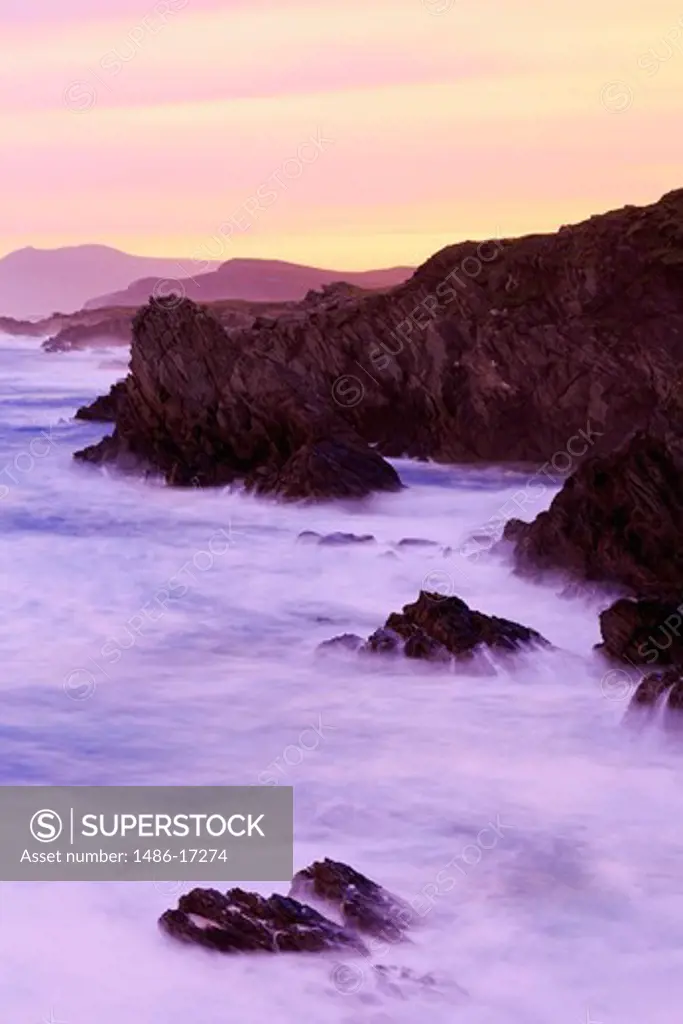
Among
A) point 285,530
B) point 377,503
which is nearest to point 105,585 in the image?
point 285,530

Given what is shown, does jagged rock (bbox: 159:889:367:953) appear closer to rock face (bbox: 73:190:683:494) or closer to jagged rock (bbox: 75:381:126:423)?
rock face (bbox: 73:190:683:494)

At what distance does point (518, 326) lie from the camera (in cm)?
4000

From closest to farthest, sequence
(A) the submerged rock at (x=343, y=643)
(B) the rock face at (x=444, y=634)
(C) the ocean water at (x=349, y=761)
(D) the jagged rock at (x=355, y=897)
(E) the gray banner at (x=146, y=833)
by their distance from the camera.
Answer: (C) the ocean water at (x=349, y=761) < (D) the jagged rock at (x=355, y=897) < (E) the gray banner at (x=146, y=833) < (B) the rock face at (x=444, y=634) < (A) the submerged rock at (x=343, y=643)

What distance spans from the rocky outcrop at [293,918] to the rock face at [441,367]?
756 inches

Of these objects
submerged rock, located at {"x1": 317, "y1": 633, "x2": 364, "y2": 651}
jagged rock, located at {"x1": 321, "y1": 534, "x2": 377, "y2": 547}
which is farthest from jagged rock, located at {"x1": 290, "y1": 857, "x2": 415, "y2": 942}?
jagged rock, located at {"x1": 321, "y1": 534, "x2": 377, "y2": 547}

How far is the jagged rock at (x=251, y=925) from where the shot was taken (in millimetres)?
10773

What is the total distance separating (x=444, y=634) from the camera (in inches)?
706

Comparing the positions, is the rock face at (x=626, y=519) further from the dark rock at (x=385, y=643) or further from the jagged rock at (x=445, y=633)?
the dark rock at (x=385, y=643)

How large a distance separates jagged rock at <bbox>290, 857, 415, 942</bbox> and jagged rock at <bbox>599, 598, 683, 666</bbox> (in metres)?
6.26

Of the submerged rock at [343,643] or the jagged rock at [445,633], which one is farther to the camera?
the submerged rock at [343,643]

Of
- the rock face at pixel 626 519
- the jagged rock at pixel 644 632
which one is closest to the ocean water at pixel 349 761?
the jagged rock at pixel 644 632

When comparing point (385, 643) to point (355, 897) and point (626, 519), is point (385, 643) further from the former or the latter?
point (355, 897)

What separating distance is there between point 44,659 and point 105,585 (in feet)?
16.9

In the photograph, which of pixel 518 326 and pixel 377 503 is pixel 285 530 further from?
→ pixel 518 326
